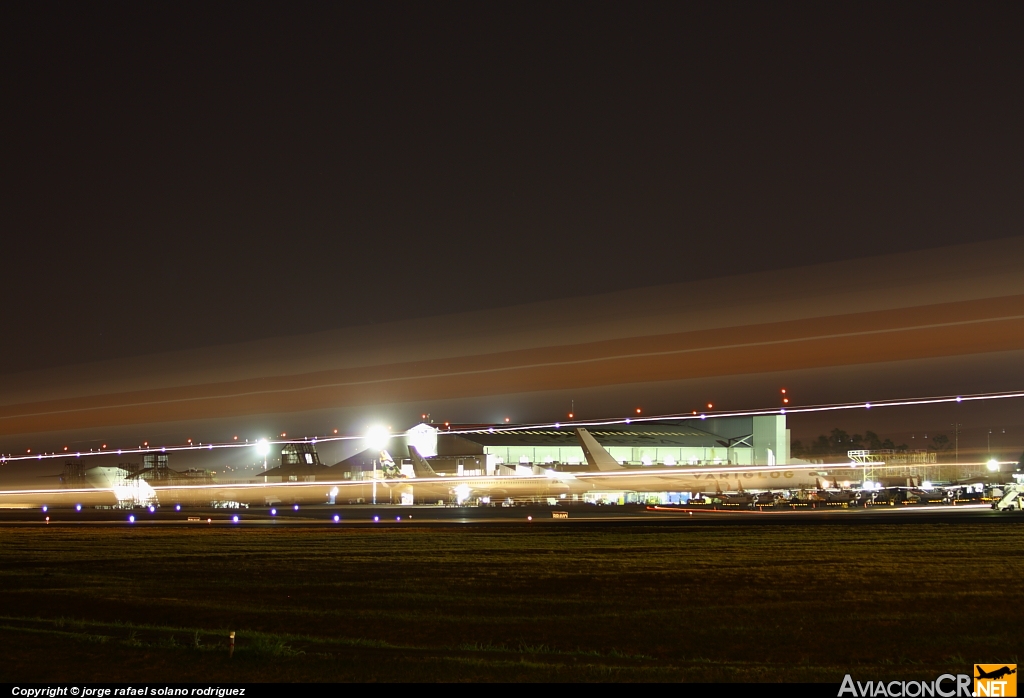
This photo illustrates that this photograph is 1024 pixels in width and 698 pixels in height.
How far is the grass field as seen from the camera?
11914mm

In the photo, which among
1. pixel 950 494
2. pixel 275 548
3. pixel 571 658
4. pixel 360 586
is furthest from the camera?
pixel 950 494

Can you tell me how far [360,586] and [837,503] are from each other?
187 feet

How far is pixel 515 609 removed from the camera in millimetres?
19000

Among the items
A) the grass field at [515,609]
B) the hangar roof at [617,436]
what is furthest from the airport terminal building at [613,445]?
the grass field at [515,609]

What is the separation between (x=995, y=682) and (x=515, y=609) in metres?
10.4

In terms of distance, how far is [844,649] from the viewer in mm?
14539

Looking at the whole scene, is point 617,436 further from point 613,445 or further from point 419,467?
point 419,467

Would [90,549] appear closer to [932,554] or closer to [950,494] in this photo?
[932,554]

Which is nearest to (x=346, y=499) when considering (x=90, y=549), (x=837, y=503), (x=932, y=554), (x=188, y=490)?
(x=188, y=490)

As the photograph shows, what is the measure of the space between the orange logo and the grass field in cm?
54

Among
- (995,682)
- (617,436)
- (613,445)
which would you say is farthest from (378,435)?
(995,682)

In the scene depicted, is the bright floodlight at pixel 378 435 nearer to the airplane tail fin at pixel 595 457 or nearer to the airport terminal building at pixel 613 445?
the airport terminal building at pixel 613 445

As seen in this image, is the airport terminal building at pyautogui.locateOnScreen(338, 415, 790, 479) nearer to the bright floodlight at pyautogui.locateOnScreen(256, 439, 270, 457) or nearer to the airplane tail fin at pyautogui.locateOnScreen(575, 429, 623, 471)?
the bright floodlight at pyautogui.locateOnScreen(256, 439, 270, 457)

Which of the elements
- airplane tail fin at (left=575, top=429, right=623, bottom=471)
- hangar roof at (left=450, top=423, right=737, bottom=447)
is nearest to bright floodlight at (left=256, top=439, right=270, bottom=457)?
A: hangar roof at (left=450, top=423, right=737, bottom=447)
